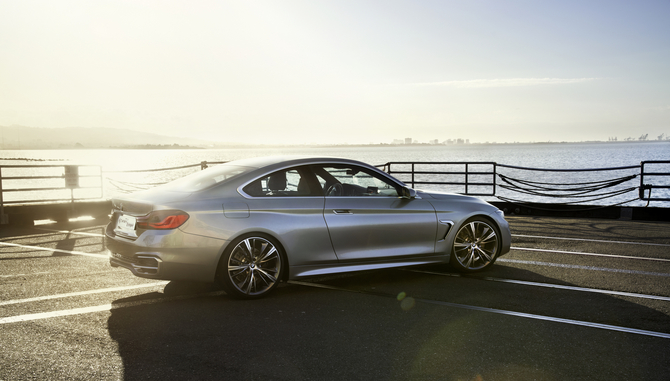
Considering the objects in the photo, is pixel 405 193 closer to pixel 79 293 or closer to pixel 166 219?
pixel 166 219

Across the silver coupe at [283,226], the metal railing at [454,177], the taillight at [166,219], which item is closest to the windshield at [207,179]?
the silver coupe at [283,226]

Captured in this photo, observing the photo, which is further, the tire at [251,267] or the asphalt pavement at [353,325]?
the tire at [251,267]

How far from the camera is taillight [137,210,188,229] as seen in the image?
18.0 ft

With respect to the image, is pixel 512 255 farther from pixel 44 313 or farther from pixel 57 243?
pixel 57 243

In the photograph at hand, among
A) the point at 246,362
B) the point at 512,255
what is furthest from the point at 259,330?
the point at 512,255

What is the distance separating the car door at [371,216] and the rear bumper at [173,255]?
1.37 metres

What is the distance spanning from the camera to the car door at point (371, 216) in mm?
6246

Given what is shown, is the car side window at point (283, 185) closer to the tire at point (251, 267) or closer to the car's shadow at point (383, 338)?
the tire at point (251, 267)

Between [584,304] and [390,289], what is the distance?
6.72 ft

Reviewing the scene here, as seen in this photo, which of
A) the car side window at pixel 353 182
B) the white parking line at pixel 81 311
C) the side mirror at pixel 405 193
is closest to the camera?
the white parking line at pixel 81 311

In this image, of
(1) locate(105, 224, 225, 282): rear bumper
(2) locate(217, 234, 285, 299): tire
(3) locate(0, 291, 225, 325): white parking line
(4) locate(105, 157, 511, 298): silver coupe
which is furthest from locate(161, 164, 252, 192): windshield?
(3) locate(0, 291, 225, 325): white parking line

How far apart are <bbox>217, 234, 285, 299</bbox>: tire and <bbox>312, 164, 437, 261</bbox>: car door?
72cm

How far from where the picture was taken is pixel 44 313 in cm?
526

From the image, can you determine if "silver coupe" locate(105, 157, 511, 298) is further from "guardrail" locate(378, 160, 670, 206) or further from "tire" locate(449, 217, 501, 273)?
"guardrail" locate(378, 160, 670, 206)
